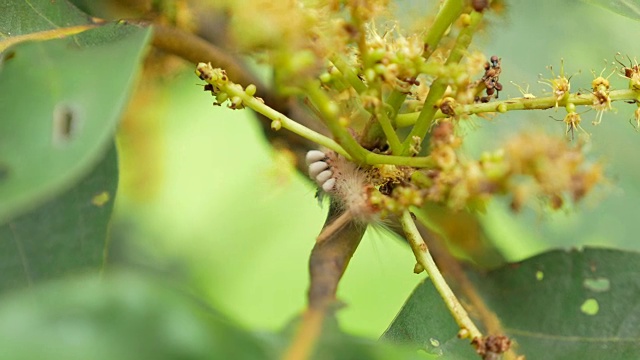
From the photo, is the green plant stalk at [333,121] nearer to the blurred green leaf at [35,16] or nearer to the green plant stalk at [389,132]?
the green plant stalk at [389,132]

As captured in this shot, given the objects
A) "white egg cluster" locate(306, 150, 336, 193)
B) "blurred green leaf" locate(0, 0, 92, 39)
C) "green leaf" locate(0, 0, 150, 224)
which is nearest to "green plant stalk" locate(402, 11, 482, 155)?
"white egg cluster" locate(306, 150, 336, 193)

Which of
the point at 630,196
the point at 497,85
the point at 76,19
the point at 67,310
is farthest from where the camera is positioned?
the point at 630,196

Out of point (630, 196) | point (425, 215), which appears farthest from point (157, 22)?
point (630, 196)

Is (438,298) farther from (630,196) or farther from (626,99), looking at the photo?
(630,196)

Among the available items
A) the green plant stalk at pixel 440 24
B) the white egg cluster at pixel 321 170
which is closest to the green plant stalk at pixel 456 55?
the green plant stalk at pixel 440 24

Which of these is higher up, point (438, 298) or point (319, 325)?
point (319, 325)
